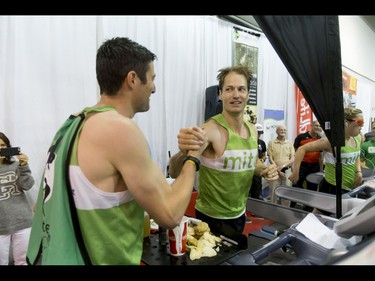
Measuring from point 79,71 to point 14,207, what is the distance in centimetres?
141

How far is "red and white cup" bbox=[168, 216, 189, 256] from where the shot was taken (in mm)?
936

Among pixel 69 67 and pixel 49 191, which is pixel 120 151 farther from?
pixel 69 67

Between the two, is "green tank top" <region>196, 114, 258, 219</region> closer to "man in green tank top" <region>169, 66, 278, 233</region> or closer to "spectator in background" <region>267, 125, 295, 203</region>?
"man in green tank top" <region>169, 66, 278, 233</region>

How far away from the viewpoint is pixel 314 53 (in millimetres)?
1277

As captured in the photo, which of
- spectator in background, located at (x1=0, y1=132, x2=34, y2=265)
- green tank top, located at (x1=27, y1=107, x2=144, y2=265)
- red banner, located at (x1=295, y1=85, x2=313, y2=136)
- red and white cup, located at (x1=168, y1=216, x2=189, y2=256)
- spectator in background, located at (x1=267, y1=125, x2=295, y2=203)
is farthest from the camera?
red banner, located at (x1=295, y1=85, x2=313, y2=136)

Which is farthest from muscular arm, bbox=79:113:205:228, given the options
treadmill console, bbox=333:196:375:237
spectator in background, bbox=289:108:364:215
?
spectator in background, bbox=289:108:364:215

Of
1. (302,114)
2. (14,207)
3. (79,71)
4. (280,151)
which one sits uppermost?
(79,71)

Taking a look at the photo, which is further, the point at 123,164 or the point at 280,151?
the point at 280,151

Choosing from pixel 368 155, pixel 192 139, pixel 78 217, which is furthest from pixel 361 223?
pixel 368 155

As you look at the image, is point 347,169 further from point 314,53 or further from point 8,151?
point 8,151

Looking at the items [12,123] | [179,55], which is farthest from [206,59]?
[12,123]

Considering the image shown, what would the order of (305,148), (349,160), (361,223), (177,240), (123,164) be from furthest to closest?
(349,160), (305,148), (177,240), (123,164), (361,223)

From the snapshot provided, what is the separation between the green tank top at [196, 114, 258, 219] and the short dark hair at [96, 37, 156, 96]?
0.82m

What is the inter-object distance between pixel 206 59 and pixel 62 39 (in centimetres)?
211
